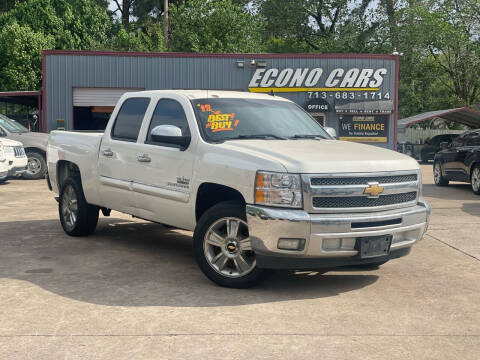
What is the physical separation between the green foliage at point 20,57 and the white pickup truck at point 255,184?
31549 mm

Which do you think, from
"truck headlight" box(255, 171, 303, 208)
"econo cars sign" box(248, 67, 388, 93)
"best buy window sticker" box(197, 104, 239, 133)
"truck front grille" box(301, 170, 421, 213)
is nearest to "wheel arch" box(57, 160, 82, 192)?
"best buy window sticker" box(197, 104, 239, 133)

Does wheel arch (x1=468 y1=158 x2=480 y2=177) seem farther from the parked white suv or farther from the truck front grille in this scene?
the parked white suv

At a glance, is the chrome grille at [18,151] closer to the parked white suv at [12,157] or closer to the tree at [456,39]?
the parked white suv at [12,157]

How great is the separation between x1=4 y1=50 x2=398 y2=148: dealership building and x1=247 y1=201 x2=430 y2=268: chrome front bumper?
20.5 metres

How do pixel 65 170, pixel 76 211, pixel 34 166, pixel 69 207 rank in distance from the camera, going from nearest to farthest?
1. pixel 76 211
2. pixel 69 207
3. pixel 65 170
4. pixel 34 166

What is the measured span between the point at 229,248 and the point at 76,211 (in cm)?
319

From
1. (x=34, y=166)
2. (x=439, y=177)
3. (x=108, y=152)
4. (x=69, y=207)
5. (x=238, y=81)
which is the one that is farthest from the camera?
(x=238, y=81)

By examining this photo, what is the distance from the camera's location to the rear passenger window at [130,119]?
7566 millimetres

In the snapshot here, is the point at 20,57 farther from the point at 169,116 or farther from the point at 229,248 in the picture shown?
the point at 229,248

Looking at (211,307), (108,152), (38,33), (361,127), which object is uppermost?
(38,33)

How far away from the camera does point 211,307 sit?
546 centimetres

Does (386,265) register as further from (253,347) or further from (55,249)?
(55,249)

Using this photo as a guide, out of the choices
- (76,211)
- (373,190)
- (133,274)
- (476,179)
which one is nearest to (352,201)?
(373,190)

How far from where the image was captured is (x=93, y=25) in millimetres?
43594
